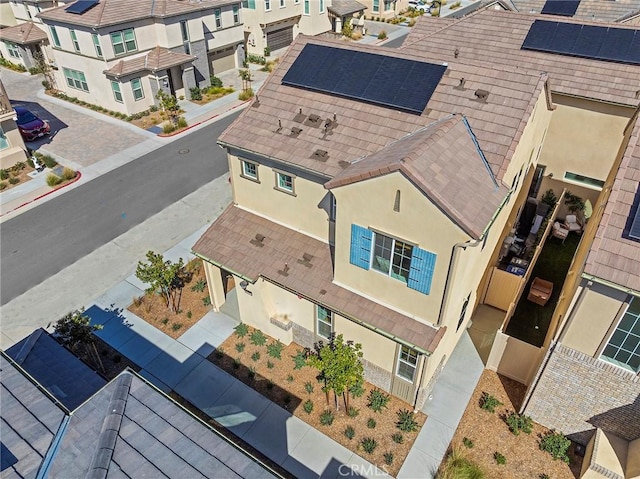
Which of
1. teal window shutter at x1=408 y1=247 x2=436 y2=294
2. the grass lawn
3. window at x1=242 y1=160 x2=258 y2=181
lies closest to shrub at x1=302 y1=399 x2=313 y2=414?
teal window shutter at x1=408 y1=247 x2=436 y2=294

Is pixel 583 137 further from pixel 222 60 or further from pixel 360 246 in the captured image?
pixel 222 60

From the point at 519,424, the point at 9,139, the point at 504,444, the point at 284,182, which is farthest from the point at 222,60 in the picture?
the point at 504,444

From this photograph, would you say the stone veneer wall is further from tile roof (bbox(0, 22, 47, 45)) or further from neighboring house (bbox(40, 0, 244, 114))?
tile roof (bbox(0, 22, 47, 45))

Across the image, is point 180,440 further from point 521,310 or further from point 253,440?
point 521,310

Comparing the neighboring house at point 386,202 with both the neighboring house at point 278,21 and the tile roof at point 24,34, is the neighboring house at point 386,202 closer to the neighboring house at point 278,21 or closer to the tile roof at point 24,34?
the neighboring house at point 278,21

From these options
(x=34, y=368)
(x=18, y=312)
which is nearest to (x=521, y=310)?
(x=34, y=368)
